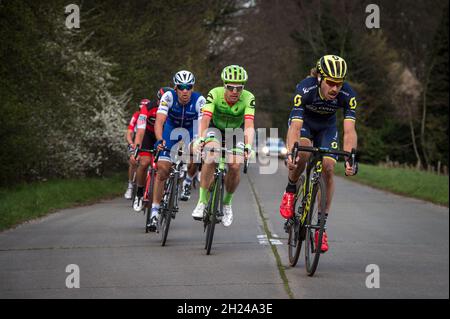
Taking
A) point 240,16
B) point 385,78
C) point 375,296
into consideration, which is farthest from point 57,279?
point 385,78

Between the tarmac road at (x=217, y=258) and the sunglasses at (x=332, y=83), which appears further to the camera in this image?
the sunglasses at (x=332, y=83)

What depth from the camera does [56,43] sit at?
23.6 m

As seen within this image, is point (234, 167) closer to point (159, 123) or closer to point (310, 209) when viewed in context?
point (159, 123)

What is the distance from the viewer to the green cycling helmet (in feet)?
35.8

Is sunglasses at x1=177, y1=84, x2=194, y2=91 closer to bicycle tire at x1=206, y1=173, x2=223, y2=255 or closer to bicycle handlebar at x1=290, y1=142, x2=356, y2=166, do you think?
bicycle tire at x1=206, y1=173, x2=223, y2=255

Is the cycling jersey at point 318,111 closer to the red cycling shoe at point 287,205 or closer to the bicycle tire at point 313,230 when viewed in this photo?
the bicycle tire at point 313,230

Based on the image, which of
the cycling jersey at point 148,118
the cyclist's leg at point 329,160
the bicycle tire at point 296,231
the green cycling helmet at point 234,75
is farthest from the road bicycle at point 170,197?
the cyclist's leg at point 329,160

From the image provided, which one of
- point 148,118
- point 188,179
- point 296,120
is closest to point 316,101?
point 296,120

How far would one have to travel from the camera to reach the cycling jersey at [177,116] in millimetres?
12742

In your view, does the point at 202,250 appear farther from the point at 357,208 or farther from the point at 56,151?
the point at 56,151

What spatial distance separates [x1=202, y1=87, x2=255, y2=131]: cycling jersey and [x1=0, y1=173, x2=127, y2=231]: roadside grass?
4751mm

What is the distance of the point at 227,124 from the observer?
11688 millimetres

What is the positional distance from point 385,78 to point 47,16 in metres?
34.2

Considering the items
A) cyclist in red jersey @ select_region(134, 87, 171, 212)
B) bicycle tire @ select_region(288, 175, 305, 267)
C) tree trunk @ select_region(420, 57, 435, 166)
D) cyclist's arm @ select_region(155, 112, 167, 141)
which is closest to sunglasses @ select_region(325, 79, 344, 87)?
bicycle tire @ select_region(288, 175, 305, 267)
